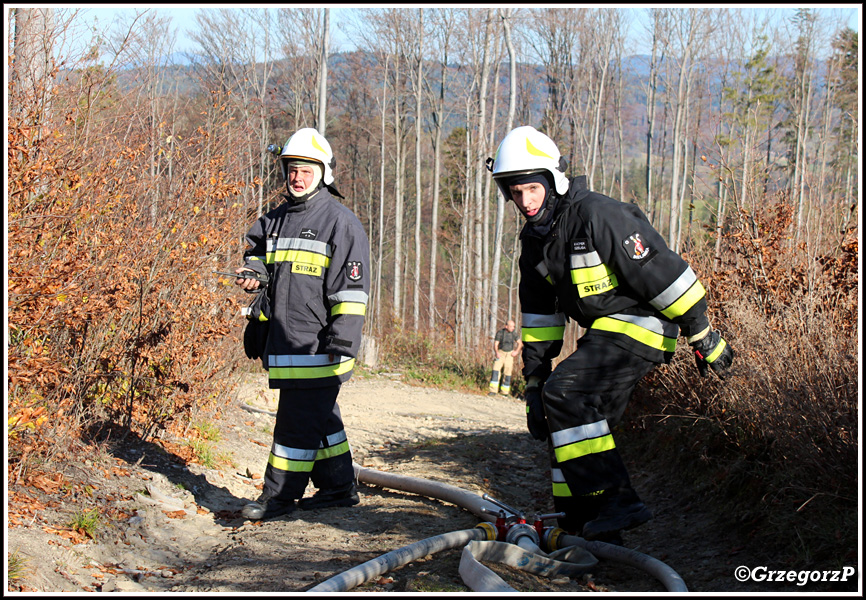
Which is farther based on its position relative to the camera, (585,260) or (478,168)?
(478,168)

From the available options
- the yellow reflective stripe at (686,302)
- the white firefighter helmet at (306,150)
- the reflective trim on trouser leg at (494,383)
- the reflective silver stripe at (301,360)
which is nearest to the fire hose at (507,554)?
the yellow reflective stripe at (686,302)

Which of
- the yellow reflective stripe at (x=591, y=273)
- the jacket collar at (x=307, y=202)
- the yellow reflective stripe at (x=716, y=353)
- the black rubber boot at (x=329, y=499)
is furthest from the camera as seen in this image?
the black rubber boot at (x=329, y=499)

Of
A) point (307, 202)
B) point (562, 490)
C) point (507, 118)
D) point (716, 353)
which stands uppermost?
point (507, 118)

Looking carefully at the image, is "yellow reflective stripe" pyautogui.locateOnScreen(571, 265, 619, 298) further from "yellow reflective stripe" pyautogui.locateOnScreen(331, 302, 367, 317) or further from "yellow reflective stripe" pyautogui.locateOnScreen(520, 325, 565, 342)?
"yellow reflective stripe" pyautogui.locateOnScreen(331, 302, 367, 317)

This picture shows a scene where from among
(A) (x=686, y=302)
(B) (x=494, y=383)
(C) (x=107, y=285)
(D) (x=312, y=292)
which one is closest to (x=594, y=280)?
(A) (x=686, y=302)

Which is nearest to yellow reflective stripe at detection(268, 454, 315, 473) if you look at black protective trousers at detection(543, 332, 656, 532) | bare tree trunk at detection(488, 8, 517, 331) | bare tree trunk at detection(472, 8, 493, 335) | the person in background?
black protective trousers at detection(543, 332, 656, 532)

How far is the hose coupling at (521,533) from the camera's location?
3873 millimetres

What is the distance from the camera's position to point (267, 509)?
4695 millimetres

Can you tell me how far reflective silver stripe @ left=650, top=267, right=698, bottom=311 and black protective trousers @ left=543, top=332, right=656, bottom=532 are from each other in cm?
32

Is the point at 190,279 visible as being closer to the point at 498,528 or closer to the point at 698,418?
the point at 498,528

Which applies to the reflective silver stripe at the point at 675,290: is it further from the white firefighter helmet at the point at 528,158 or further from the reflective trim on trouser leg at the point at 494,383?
the reflective trim on trouser leg at the point at 494,383

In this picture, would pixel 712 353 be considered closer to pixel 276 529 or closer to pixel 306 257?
pixel 306 257

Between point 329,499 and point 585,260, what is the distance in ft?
8.02

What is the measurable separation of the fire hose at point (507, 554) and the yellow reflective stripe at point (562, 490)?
127 mm
